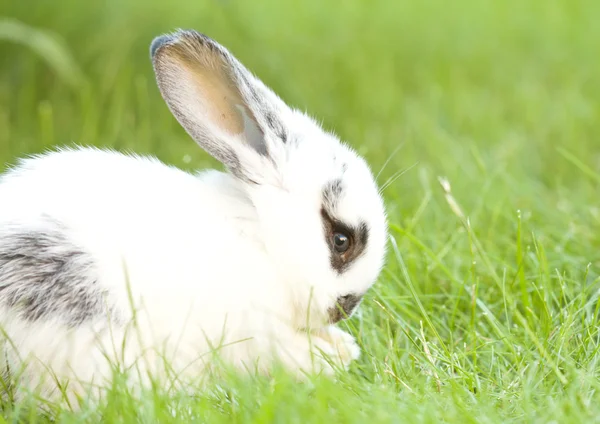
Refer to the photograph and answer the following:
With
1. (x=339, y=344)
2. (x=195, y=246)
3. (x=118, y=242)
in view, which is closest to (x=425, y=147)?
(x=339, y=344)

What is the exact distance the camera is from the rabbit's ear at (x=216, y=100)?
356 centimetres

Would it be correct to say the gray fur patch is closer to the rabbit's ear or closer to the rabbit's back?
the rabbit's back

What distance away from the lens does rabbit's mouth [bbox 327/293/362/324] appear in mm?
3463

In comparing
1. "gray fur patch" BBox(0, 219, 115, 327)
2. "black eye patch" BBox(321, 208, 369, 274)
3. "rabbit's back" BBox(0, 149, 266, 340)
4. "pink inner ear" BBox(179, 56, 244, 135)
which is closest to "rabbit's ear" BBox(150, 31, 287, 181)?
"pink inner ear" BBox(179, 56, 244, 135)

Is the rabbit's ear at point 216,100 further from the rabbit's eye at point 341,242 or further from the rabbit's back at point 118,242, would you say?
the rabbit's eye at point 341,242

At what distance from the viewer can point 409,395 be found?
9.75 feet

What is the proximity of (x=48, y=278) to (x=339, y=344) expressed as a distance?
103cm

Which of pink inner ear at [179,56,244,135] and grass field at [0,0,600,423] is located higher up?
pink inner ear at [179,56,244,135]

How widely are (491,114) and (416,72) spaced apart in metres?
0.84

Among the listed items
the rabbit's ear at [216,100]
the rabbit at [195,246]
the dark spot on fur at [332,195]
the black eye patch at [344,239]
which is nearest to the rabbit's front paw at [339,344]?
the rabbit at [195,246]

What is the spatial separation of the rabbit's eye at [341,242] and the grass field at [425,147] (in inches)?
10.3

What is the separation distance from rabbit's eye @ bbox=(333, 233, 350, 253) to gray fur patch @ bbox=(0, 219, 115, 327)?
33.0 inches

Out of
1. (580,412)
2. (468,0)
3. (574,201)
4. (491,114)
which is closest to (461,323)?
(580,412)

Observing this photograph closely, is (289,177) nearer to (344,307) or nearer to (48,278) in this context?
(344,307)
